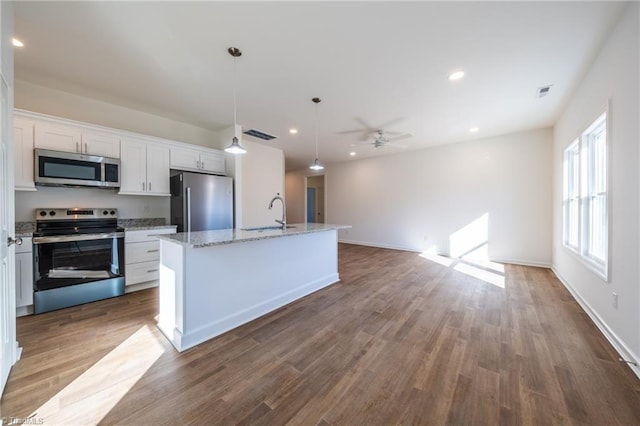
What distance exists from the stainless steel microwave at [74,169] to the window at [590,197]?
576 centimetres

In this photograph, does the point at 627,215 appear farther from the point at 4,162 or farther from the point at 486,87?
the point at 4,162

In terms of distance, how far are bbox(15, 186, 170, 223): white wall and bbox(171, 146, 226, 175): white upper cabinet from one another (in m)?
0.70

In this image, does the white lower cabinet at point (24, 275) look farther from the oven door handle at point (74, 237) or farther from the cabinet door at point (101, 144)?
the cabinet door at point (101, 144)

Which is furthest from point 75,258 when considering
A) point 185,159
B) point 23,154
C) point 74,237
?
point 185,159

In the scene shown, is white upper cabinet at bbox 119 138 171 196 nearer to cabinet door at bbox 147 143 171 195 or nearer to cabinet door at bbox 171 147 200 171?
cabinet door at bbox 147 143 171 195

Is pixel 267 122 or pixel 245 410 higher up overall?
pixel 267 122

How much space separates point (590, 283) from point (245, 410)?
12.3ft

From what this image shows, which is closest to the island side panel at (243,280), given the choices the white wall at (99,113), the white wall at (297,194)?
the white wall at (99,113)

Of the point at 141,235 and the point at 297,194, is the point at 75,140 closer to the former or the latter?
the point at 141,235

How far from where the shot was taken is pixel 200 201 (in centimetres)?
377

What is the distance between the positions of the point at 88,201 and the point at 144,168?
834mm

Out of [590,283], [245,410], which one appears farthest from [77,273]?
[590,283]

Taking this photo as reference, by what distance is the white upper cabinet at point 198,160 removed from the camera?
384cm

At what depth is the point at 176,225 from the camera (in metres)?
3.69
